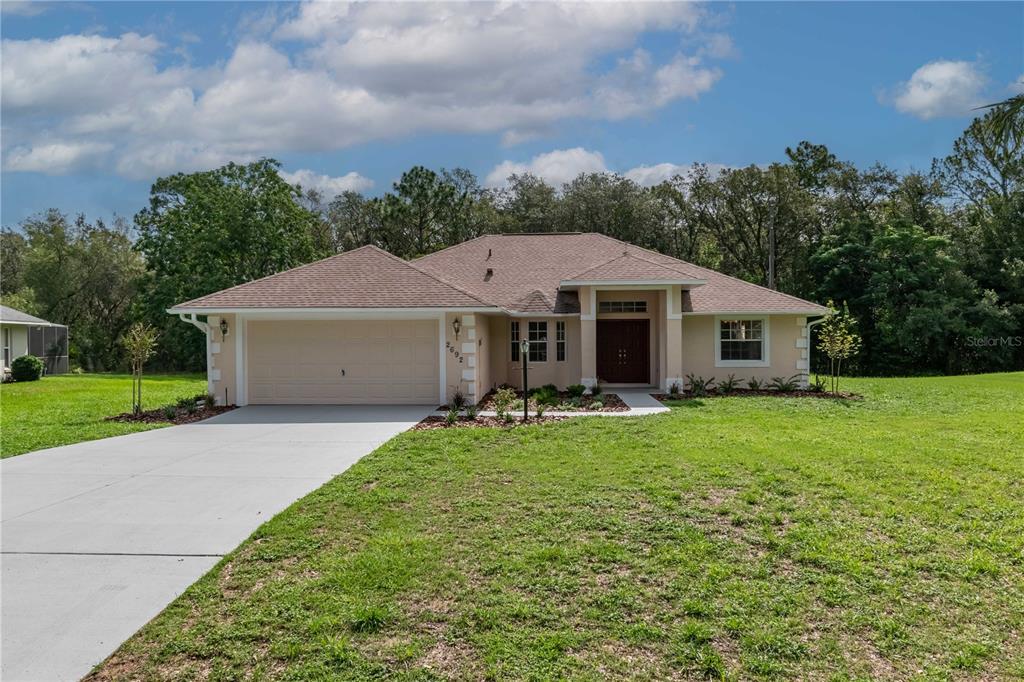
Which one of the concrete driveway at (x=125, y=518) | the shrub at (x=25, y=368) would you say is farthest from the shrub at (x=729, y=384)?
the shrub at (x=25, y=368)

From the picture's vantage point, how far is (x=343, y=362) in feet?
50.0

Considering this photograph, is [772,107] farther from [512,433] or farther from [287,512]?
[287,512]

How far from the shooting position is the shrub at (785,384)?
55.4 feet

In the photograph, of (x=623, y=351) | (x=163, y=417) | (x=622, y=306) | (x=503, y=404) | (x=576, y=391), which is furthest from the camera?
(x=623, y=351)

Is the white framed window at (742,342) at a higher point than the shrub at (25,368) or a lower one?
higher

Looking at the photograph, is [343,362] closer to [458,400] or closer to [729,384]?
[458,400]

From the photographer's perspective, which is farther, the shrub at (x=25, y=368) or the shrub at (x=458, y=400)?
the shrub at (x=25, y=368)

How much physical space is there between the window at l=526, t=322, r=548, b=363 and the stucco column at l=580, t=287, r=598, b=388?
5.01 feet

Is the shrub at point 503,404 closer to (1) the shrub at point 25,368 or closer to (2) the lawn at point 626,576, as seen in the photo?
(2) the lawn at point 626,576

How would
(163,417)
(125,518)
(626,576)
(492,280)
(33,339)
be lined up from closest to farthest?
(626,576) < (125,518) < (163,417) < (492,280) < (33,339)

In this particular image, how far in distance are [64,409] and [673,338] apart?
15.0 metres

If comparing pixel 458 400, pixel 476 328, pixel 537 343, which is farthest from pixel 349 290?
pixel 537 343

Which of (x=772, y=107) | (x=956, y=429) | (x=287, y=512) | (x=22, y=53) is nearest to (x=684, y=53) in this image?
(x=772, y=107)

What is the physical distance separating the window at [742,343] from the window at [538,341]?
4.79 meters
